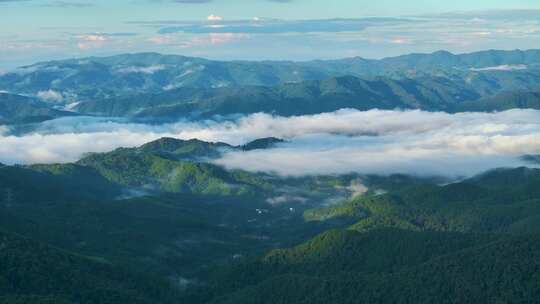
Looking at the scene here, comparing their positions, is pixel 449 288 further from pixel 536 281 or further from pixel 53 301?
pixel 53 301

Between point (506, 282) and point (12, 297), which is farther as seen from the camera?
point (506, 282)

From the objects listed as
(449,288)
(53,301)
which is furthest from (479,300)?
(53,301)

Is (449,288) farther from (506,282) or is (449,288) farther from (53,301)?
(53,301)

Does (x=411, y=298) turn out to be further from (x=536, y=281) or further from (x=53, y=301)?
(x=53, y=301)

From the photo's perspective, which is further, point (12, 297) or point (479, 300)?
point (479, 300)

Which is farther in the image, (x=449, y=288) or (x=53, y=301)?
(x=449, y=288)

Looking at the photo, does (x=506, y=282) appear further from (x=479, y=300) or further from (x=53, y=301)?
(x=53, y=301)
